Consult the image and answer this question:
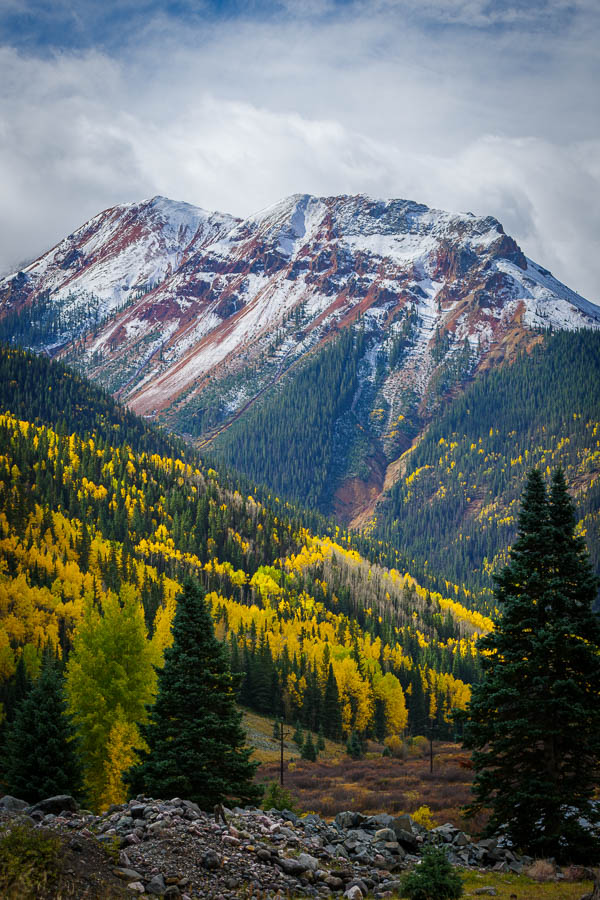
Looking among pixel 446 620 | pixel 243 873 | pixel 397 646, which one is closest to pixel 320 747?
pixel 397 646

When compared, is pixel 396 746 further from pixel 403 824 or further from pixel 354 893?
pixel 354 893

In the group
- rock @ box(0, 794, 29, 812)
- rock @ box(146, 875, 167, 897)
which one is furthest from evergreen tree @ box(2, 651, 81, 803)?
rock @ box(146, 875, 167, 897)

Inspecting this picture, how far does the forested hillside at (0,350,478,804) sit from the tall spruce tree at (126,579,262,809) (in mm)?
12636

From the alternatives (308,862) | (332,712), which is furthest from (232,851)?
(332,712)

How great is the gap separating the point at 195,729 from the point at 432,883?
11.3 meters

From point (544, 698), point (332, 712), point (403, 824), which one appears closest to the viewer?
point (544, 698)

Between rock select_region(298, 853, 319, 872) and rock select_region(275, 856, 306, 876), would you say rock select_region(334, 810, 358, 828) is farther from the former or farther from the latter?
rock select_region(275, 856, 306, 876)

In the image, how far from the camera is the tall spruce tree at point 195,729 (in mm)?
24641

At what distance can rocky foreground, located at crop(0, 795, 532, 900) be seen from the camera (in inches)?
607

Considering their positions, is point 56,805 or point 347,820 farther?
point 347,820

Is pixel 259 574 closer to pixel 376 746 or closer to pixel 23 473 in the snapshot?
pixel 23 473

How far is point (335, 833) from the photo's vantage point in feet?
74.9

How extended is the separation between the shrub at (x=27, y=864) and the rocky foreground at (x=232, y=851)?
832 millimetres

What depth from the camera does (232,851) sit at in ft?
57.9
